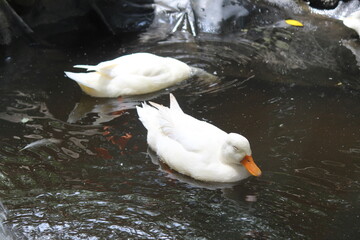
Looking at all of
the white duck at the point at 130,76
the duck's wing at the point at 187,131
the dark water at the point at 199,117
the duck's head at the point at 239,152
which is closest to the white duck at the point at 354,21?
the dark water at the point at 199,117

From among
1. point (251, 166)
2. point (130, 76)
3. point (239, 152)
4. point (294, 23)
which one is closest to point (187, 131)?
point (239, 152)

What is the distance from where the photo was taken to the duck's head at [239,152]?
4625 mm

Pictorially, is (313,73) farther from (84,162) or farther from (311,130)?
(84,162)

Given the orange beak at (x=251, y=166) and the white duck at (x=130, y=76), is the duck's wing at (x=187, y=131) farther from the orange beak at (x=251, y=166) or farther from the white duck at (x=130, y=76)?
the white duck at (x=130, y=76)

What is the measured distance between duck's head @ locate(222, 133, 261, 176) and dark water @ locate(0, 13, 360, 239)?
6.0 inches

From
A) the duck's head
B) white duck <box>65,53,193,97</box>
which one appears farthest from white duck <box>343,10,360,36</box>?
the duck's head

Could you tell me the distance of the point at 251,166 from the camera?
4.64 metres

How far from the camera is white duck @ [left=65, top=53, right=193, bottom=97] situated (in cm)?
625

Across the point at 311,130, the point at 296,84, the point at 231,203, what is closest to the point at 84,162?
the point at 231,203

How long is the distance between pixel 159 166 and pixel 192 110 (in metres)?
1.11

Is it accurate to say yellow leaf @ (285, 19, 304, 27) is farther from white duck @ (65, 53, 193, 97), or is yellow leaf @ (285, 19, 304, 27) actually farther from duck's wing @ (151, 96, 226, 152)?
duck's wing @ (151, 96, 226, 152)

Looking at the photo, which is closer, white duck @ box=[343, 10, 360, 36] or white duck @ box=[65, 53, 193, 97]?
white duck @ box=[65, 53, 193, 97]

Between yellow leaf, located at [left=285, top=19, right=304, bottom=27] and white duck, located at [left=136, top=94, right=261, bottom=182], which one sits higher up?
yellow leaf, located at [left=285, top=19, right=304, bottom=27]

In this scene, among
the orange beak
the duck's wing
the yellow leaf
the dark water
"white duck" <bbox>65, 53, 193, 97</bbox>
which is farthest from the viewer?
the yellow leaf
